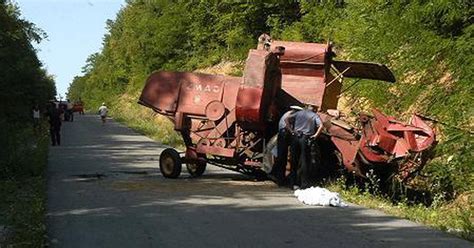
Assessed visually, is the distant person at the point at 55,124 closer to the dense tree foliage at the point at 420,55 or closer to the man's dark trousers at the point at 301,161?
the dense tree foliage at the point at 420,55

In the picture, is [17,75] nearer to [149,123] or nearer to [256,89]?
[149,123]

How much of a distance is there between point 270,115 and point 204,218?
4127mm

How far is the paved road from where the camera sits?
759cm

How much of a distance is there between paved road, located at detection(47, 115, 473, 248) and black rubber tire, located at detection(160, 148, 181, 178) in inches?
8.8

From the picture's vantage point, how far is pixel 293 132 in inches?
470

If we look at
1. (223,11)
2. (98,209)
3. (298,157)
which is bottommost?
(98,209)

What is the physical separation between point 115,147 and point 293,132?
14.3m

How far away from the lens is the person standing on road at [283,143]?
12.1m

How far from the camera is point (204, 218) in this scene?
9.04 meters

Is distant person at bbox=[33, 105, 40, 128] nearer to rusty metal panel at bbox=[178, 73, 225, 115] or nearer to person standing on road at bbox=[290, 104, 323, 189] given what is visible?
rusty metal panel at bbox=[178, 73, 225, 115]

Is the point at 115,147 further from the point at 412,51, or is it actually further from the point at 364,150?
the point at 364,150

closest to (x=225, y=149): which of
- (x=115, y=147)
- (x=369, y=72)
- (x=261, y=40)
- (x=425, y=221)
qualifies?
(x=261, y=40)

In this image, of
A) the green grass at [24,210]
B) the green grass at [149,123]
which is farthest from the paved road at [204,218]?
the green grass at [149,123]

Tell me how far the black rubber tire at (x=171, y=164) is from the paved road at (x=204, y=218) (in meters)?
0.22
